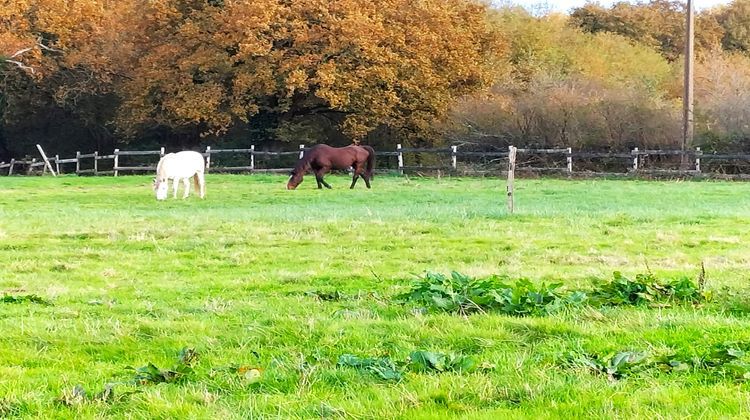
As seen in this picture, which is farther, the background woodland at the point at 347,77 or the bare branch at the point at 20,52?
the bare branch at the point at 20,52

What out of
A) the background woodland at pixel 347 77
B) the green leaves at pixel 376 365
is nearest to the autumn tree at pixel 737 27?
the background woodland at pixel 347 77

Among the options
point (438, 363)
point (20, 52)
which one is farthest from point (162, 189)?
point (20, 52)

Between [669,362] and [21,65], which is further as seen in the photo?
[21,65]

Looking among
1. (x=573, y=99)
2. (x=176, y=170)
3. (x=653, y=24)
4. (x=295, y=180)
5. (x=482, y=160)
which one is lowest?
(x=295, y=180)

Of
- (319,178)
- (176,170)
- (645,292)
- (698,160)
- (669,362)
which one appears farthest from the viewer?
(698,160)

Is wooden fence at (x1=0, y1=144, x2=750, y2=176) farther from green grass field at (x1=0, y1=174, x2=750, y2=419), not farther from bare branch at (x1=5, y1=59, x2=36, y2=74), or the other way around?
green grass field at (x1=0, y1=174, x2=750, y2=419)

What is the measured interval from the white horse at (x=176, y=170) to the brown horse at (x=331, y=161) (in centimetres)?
405

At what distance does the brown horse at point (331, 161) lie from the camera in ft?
84.0

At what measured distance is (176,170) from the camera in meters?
21.4

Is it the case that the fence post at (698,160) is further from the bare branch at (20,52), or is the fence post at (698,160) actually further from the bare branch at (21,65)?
the bare branch at (21,65)

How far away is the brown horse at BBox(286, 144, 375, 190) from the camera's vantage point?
25.6 m

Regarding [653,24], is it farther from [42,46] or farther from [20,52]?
[20,52]

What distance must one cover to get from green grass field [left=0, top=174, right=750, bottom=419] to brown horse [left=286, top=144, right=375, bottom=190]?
413 inches

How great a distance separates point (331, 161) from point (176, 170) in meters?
6.15
